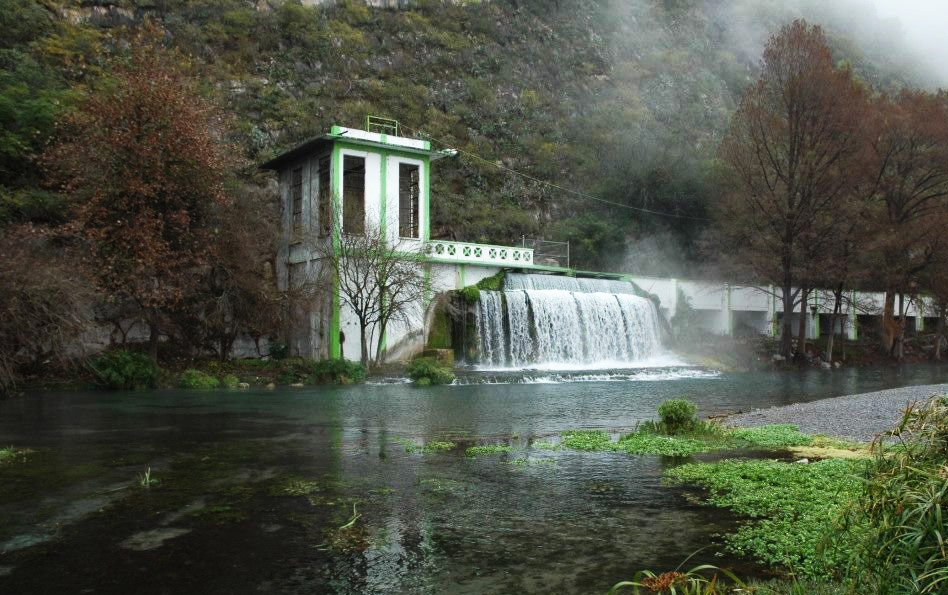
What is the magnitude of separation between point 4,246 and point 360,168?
15461 millimetres

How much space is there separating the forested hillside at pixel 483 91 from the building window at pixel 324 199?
9.91 m

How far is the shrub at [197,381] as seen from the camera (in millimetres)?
23812

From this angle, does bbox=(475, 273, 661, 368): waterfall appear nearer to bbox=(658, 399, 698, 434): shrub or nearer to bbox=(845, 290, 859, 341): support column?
bbox=(658, 399, 698, 434): shrub

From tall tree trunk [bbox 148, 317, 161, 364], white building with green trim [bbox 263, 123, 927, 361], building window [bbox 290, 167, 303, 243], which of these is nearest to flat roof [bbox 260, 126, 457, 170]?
white building with green trim [bbox 263, 123, 927, 361]

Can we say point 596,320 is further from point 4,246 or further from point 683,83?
point 683,83

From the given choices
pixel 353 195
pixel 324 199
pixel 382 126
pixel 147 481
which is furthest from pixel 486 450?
pixel 382 126

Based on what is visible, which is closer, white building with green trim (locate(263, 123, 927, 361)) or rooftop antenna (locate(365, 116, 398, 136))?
white building with green trim (locate(263, 123, 927, 361))

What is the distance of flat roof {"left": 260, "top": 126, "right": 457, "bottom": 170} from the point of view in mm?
30328

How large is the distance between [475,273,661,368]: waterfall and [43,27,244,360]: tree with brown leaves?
41.6 ft

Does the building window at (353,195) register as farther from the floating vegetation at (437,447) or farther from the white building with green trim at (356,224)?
the floating vegetation at (437,447)

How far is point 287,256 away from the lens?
33562 mm

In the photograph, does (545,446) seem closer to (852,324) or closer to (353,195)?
(353,195)

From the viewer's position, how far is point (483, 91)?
60.7 metres

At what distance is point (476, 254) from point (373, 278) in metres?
6.12
